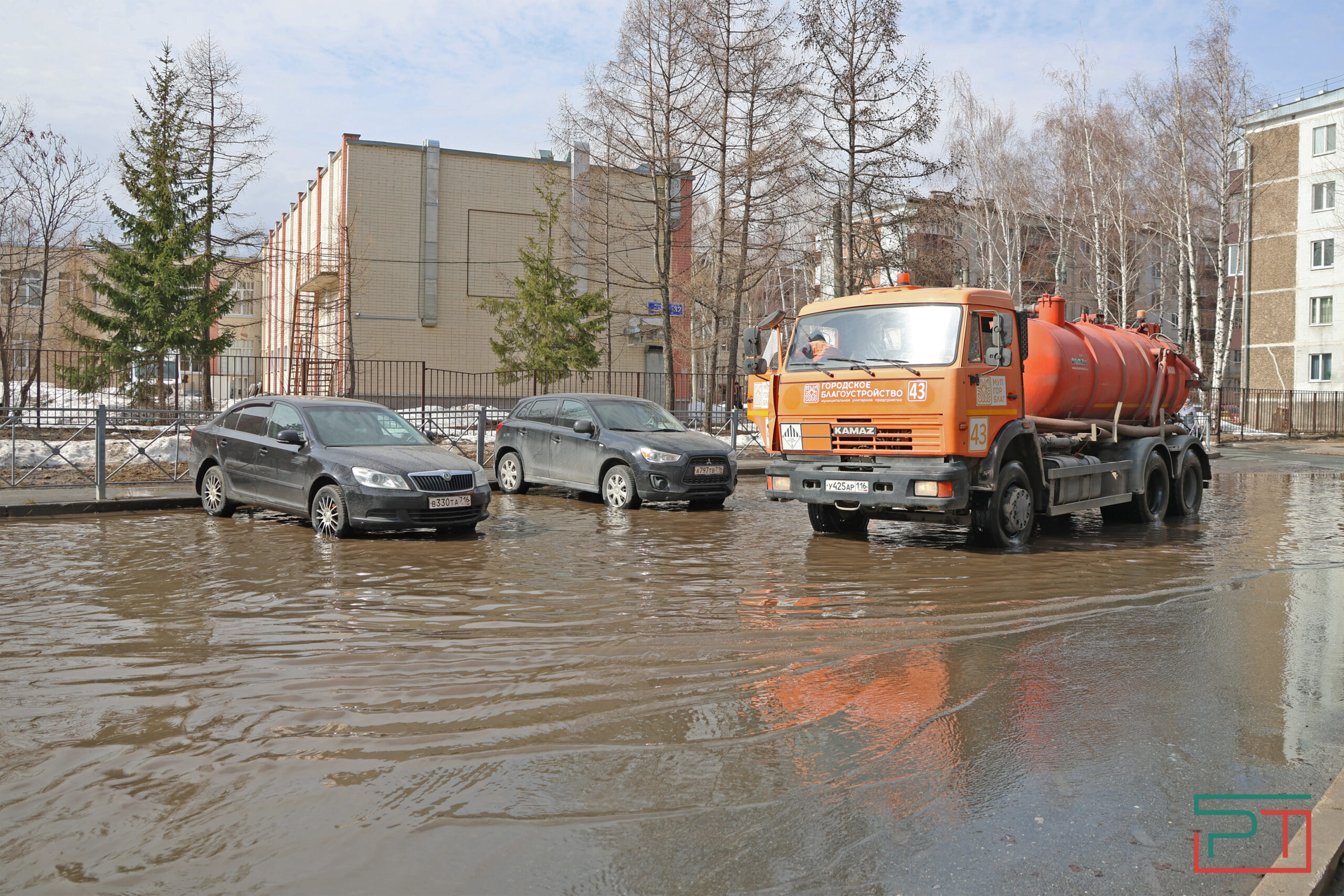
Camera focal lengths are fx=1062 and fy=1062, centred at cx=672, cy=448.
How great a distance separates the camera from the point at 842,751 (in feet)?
15.3

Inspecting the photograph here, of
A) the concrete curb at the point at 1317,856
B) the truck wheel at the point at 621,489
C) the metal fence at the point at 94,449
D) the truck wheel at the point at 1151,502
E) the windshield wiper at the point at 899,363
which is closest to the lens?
the concrete curb at the point at 1317,856

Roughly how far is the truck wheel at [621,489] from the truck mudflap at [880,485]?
11.2ft

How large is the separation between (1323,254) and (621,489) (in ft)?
143

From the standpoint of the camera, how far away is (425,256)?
39188mm

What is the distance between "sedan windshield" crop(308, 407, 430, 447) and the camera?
40.7ft

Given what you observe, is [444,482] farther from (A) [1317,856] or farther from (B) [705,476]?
(A) [1317,856]

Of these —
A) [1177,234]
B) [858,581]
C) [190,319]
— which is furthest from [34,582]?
[1177,234]

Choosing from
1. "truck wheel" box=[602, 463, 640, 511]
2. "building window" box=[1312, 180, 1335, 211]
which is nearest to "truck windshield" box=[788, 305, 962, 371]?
"truck wheel" box=[602, 463, 640, 511]

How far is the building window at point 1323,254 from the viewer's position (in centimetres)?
Answer: 4591

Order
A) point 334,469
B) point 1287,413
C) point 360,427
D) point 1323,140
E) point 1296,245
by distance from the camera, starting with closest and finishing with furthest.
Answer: point 334,469, point 360,427, point 1287,413, point 1323,140, point 1296,245

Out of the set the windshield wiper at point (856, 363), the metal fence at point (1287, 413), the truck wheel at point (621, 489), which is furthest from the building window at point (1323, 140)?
the windshield wiper at point (856, 363)

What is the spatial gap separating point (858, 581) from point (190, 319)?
2072cm

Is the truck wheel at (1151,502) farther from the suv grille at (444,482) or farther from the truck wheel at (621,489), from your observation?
the suv grille at (444,482)


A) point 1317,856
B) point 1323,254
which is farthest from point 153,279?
point 1323,254
